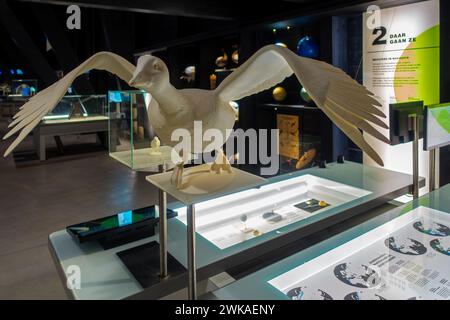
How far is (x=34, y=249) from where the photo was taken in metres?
2.62

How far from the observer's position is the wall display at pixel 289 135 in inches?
185

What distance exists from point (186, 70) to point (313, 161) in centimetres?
351

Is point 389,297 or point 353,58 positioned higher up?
point 353,58

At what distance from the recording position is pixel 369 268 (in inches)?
51.2

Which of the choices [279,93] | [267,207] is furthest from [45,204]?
[279,93]

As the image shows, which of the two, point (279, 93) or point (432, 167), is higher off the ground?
point (279, 93)

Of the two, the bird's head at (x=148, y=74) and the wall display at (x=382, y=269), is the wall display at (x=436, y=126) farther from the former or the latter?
the bird's head at (x=148, y=74)

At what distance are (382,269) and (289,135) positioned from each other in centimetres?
363

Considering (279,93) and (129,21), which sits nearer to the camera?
(279,93)

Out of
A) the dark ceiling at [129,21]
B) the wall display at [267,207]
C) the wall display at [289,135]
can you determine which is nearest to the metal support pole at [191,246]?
the wall display at [267,207]

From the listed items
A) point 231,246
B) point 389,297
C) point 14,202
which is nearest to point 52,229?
point 14,202

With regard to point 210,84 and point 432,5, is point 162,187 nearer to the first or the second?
point 432,5

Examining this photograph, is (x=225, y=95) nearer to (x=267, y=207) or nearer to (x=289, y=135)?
(x=267, y=207)

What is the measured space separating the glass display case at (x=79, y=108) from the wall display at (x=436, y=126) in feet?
18.8
